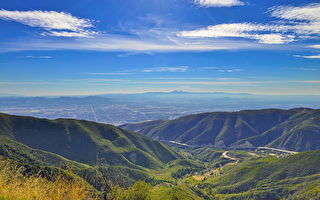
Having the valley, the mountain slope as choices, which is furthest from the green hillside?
the mountain slope

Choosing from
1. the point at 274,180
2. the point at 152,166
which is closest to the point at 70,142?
the point at 152,166

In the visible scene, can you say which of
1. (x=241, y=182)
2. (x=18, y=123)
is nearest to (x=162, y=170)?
(x=241, y=182)

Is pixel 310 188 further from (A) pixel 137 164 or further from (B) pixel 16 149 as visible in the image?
(B) pixel 16 149

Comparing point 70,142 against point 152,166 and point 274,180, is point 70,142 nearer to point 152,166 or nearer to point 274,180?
point 152,166

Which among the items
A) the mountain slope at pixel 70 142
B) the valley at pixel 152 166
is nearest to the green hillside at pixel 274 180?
the valley at pixel 152 166

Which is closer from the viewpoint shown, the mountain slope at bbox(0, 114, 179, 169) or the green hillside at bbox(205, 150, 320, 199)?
the green hillside at bbox(205, 150, 320, 199)

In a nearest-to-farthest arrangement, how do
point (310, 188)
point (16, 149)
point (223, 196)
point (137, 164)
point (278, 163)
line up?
point (310, 188) → point (223, 196) → point (16, 149) → point (278, 163) → point (137, 164)

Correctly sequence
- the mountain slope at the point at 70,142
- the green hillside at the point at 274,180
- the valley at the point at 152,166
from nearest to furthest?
the valley at the point at 152,166 → the green hillside at the point at 274,180 → the mountain slope at the point at 70,142

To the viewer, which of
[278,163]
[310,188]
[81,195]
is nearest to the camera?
[81,195]

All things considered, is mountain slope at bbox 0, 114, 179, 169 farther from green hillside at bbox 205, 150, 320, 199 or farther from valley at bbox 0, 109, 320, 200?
green hillside at bbox 205, 150, 320, 199

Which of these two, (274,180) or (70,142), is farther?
(70,142)

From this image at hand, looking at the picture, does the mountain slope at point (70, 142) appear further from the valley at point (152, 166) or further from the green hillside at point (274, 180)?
the green hillside at point (274, 180)
